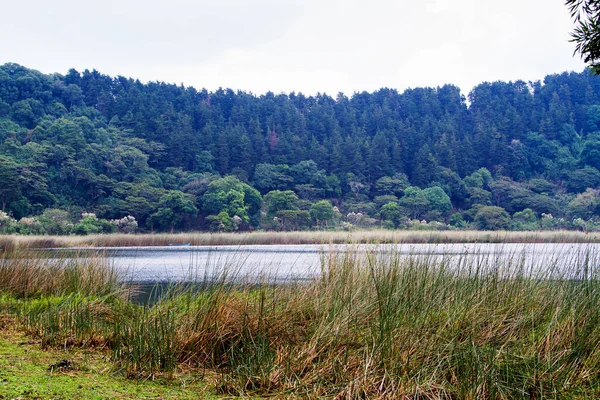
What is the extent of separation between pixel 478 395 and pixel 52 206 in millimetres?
42711

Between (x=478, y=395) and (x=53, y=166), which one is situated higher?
(x=53, y=166)

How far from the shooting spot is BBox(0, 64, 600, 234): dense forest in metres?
42.1

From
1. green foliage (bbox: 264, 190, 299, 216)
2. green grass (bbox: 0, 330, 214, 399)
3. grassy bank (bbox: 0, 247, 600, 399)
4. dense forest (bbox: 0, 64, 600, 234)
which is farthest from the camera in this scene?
green foliage (bbox: 264, 190, 299, 216)

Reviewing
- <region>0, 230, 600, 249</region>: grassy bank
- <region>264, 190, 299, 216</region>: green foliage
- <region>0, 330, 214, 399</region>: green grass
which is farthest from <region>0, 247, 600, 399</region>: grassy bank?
<region>264, 190, 299, 216</region>: green foliage

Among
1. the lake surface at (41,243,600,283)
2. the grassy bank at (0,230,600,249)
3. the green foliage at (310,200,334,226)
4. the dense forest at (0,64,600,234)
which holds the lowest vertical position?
the grassy bank at (0,230,600,249)

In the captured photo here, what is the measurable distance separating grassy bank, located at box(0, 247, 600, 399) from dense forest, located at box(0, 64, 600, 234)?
1210 inches

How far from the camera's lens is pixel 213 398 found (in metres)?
2.93

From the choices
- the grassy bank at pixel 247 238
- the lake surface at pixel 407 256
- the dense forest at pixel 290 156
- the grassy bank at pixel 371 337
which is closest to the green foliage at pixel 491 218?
the dense forest at pixel 290 156

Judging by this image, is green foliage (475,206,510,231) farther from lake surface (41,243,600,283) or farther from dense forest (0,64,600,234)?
lake surface (41,243,600,283)

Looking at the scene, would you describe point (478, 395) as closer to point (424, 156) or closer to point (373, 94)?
point (424, 156)

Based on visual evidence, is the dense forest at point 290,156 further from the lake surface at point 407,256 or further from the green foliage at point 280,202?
the lake surface at point 407,256

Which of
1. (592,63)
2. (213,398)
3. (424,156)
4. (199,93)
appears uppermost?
(199,93)

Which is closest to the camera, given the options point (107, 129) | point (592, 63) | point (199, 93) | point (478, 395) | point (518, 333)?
point (478, 395)

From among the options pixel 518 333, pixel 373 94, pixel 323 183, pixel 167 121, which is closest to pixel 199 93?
pixel 167 121
